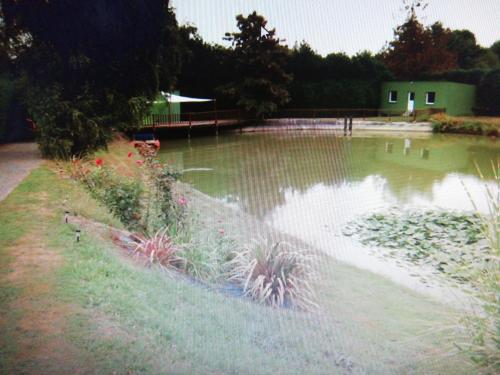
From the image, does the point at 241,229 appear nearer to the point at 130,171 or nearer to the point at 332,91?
the point at 130,171

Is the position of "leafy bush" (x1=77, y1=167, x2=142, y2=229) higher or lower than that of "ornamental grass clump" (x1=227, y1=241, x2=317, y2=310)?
higher

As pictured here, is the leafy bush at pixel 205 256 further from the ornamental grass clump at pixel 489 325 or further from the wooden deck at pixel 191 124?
the wooden deck at pixel 191 124

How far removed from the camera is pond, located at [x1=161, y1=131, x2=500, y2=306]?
6404mm

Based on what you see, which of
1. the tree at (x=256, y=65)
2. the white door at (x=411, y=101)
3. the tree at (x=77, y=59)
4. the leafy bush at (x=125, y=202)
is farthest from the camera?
the white door at (x=411, y=101)

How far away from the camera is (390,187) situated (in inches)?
370

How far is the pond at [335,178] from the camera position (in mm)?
6404

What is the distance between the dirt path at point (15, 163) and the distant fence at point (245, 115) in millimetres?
7732

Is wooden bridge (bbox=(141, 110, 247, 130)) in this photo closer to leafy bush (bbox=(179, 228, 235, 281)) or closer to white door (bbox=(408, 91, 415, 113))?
white door (bbox=(408, 91, 415, 113))

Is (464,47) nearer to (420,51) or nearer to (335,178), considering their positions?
(420,51)

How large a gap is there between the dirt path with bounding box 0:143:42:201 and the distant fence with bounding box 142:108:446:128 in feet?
25.4

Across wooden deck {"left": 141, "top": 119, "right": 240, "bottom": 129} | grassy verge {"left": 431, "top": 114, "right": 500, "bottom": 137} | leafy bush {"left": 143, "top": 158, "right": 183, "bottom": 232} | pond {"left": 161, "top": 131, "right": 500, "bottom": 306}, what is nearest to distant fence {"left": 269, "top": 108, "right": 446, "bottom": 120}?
grassy verge {"left": 431, "top": 114, "right": 500, "bottom": 137}

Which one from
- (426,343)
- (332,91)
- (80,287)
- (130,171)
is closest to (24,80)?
(130,171)

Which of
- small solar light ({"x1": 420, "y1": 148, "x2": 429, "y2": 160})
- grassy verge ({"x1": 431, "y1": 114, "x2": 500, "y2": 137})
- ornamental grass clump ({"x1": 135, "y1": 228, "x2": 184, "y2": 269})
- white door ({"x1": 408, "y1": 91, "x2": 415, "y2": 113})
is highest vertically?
white door ({"x1": 408, "y1": 91, "x2": 415, "y2": 113})

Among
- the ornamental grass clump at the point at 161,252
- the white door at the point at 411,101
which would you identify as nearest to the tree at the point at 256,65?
the white door at the point at 411,101
